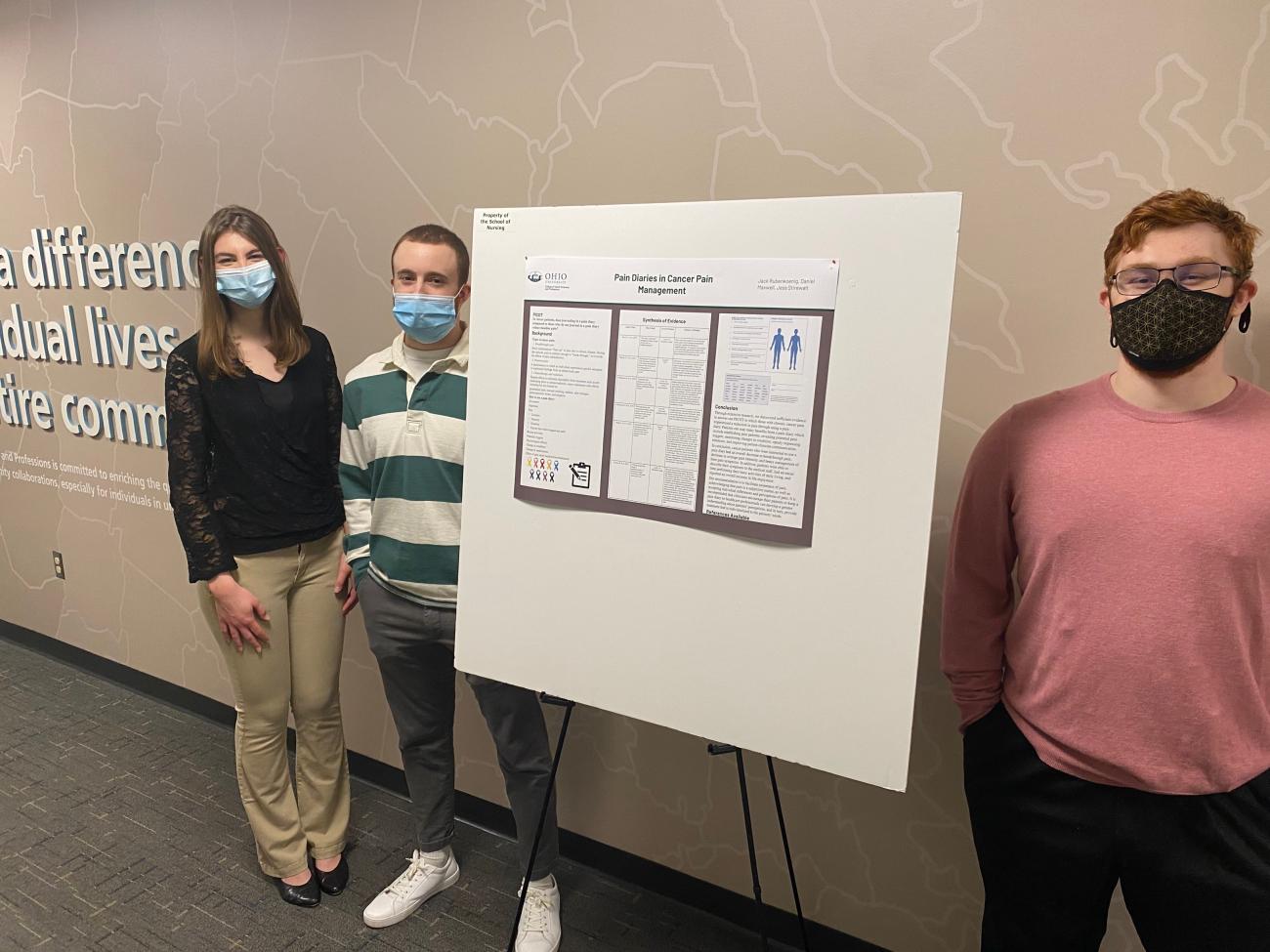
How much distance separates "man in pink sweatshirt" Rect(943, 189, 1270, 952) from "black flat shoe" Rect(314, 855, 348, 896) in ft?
5.30

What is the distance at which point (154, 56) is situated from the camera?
8.04ft

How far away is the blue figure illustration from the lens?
3.69ft

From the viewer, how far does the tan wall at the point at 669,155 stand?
1358 millimetres

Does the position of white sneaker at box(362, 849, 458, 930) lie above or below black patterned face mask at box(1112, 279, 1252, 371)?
below

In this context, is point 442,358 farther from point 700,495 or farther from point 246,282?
point 700,495

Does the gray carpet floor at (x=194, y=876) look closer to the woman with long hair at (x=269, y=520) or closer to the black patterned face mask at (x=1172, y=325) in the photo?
the woman with long hair at (x=269, y=520)

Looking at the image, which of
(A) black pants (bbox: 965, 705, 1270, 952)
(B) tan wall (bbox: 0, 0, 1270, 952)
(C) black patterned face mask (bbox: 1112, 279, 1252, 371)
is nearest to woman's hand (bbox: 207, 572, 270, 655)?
(B) tan wall (bbox: 0, 0, 1270, 952)

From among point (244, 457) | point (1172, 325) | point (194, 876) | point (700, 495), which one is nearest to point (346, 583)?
point (244, 457)

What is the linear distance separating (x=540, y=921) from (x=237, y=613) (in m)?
1.00

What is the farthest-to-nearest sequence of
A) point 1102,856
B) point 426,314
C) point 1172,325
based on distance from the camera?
point 426,314 < point 1102,856 < point 1172,325

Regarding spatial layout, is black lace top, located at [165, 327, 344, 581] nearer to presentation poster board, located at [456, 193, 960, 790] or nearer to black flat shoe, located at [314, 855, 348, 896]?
presentation poster board, located at [456, 193, 960, 790]

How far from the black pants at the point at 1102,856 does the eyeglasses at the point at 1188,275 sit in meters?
0.71

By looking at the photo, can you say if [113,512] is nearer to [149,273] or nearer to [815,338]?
[149,273]

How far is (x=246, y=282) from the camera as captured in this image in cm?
175
